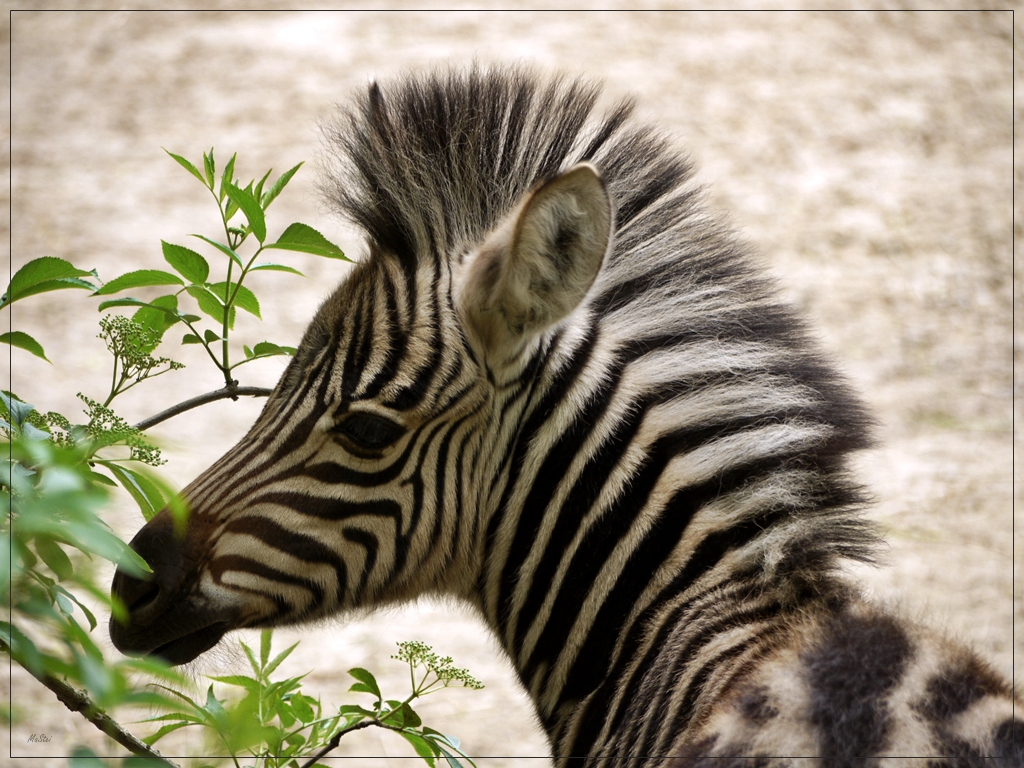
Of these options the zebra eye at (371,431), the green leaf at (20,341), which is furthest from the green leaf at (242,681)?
the green leaf at (20,341)

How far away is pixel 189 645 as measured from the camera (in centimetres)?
271

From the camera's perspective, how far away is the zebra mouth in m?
2.70

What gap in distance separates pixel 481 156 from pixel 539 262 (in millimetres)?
587

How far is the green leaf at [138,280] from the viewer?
8.31 feet

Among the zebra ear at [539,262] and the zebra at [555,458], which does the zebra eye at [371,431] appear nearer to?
the zebra at [555,458]

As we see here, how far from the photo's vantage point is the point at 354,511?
2680 mm

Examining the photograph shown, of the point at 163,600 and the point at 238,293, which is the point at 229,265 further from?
the point at 163,600

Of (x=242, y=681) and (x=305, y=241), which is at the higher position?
(x=305, y=241)

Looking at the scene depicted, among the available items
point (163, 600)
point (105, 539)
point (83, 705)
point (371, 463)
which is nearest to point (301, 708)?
point (163, 600)

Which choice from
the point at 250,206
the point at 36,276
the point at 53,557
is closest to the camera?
the point at 53,557

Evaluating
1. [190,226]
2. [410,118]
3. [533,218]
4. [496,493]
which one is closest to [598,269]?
[533,218]

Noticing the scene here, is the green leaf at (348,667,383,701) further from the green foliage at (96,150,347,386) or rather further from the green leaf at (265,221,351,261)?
the green leaf at (265,221,351,261)

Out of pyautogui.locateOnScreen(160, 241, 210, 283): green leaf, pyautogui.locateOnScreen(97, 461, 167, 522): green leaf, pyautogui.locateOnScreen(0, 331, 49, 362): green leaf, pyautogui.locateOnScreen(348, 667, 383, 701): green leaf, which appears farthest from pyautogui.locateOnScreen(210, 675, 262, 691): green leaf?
pyautogui.locateOnScreen(160, 241, 210, 283): green leaf

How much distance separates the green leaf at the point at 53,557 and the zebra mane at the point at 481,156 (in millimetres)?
1446
